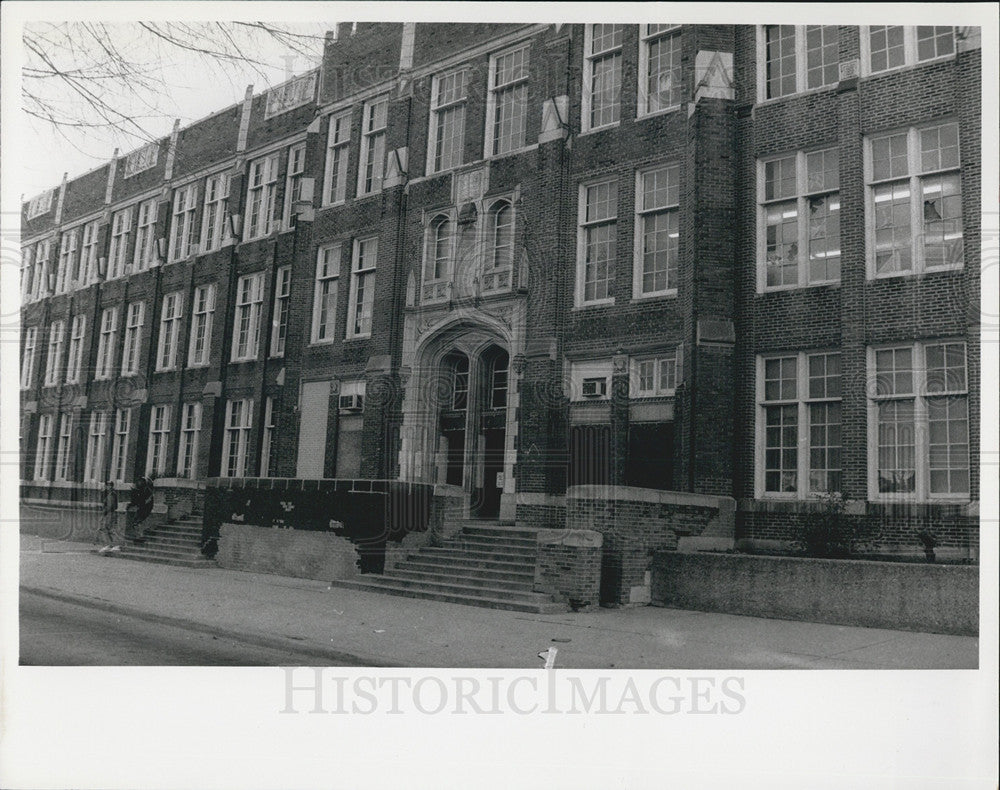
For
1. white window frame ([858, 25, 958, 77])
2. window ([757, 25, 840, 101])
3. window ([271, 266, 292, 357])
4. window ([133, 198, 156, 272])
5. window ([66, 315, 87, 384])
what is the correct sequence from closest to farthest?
white window frame ([858, 25, 958, 77]) → window ([757, 25, 840, 101]) → window ([66, 315, 87, 384]) → window ([133, 198, 156, 272]) → window ([271, 266, 292, 357])

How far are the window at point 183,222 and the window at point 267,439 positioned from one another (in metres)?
3.04

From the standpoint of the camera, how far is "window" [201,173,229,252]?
46.1 feet

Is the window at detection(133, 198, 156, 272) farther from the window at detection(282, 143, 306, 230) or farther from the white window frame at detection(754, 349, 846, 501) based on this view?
the white window frame at detection(754, 349, 846, 501)

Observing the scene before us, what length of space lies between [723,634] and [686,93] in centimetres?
819

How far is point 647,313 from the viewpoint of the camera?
13.2 meters

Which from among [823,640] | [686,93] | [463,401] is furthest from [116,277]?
[823,640]

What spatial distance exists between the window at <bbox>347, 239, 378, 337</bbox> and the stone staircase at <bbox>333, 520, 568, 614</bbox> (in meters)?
3.97

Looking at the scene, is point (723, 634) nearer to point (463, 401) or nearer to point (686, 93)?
point (463, 401)

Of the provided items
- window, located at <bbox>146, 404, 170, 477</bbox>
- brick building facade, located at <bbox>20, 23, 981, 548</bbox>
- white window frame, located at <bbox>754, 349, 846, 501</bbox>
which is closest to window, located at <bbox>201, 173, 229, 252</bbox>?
brick building facade, located at <bbox>20, 23, 981, 548</bbox>

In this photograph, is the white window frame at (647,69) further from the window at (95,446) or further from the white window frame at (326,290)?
the window at (95,446)

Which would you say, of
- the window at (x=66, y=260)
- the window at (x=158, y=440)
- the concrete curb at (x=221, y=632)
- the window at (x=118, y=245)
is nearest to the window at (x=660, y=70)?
the window at (x=118, y=245)

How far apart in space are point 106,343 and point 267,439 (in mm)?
3090

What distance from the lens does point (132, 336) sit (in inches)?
531

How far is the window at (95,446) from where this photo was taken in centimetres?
1316
